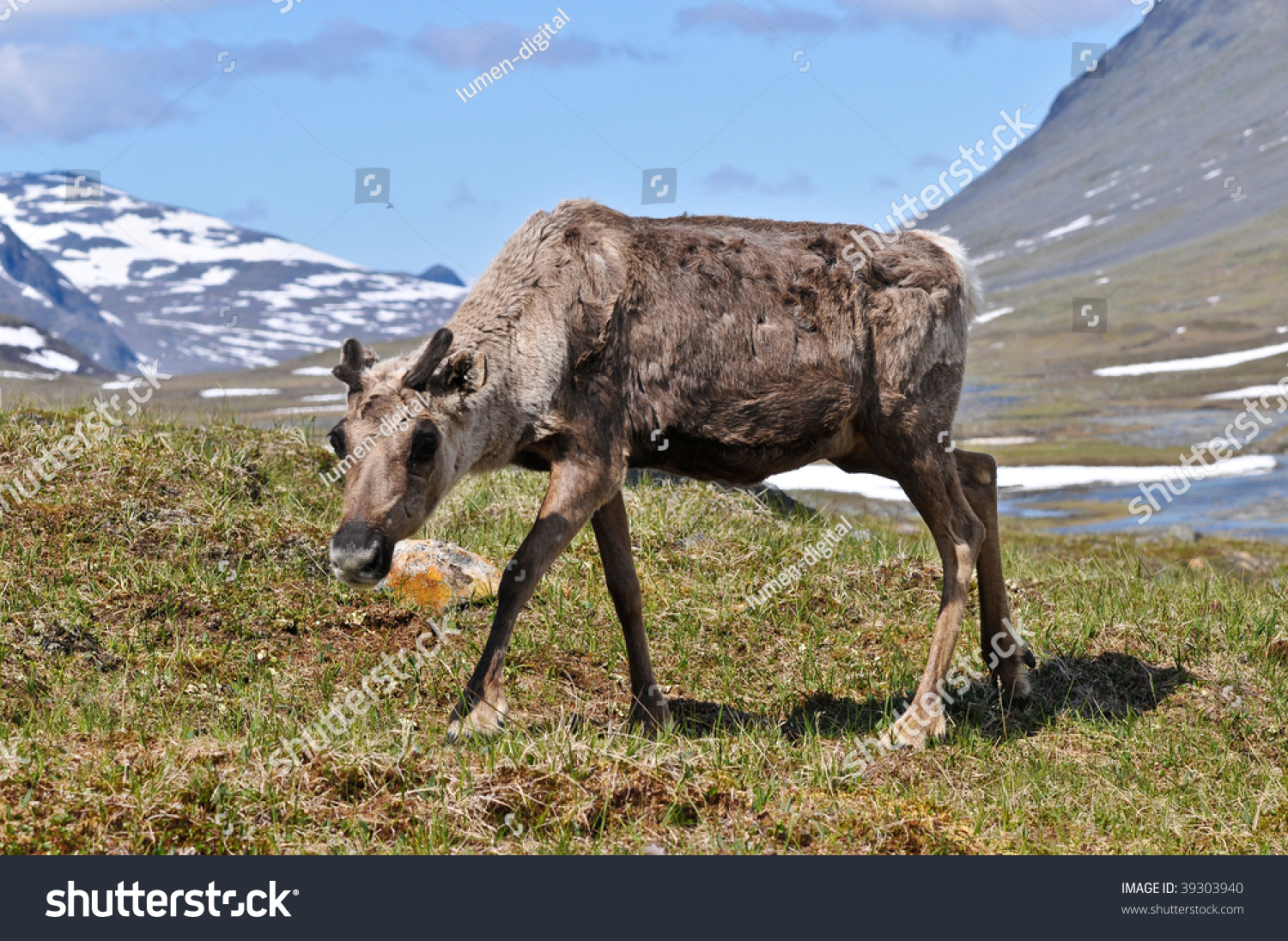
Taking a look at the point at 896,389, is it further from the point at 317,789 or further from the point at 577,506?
the point at 317,789

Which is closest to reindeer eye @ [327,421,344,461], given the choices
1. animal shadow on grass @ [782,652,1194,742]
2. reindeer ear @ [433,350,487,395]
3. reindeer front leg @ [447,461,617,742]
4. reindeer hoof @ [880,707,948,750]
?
reindeer ear @ [433,350,487,395]

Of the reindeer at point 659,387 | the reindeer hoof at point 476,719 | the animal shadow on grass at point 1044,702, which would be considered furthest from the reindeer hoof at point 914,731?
the reindeer hoof at point 476,719

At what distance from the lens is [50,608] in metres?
8.38

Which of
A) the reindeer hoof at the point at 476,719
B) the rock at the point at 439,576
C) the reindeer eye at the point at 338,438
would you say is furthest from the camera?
the rock at the point at 439,576

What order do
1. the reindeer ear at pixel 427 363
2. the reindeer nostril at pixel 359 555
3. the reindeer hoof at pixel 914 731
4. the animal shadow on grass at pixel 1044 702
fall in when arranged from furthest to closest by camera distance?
the animal shadow on grass at pixel 1044 702 < the reindeer hoof at pixel 914 731 < the reindeer ear at pixel 427 363 < the reindeer nostril at pixel 359 555

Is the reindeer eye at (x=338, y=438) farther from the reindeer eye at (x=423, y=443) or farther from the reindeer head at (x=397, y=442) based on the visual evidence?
the reindeer eye at (x=423, y=443)

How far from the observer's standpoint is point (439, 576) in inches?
367

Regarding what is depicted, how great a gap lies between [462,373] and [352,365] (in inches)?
23.8

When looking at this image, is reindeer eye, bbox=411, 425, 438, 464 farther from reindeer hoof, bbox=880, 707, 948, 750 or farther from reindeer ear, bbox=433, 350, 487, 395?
reindeer hoof, bbox=880, 707, 948, 750

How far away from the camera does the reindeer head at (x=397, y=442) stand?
6.23m

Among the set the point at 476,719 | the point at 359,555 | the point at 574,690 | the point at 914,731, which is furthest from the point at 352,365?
the point at 914,731

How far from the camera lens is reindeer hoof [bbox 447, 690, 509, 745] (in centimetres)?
675

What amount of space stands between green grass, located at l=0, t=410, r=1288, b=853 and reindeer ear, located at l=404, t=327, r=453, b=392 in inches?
72.7

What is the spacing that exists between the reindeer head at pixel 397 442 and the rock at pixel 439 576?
2415 millimetres
